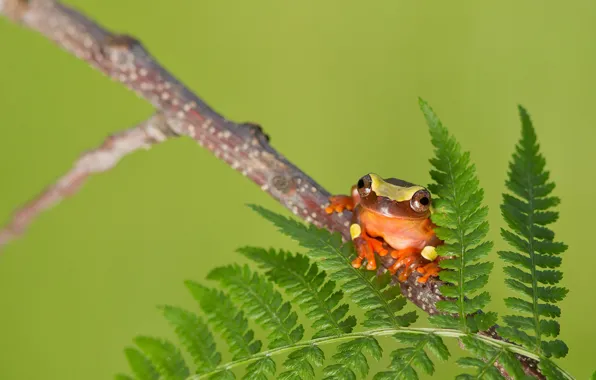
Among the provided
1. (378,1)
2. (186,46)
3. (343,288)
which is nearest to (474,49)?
(378,1)

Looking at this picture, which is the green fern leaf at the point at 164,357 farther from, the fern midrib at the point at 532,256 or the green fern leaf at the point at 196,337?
the fern midrib at the point at 532,256

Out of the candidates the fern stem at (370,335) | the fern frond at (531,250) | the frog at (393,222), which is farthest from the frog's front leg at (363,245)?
the fern frond at (531,250)

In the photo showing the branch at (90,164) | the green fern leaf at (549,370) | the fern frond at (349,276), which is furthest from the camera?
the branch at (90,164)

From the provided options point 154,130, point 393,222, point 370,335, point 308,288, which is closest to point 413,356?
point 370,335

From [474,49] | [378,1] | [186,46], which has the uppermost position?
[186,46]

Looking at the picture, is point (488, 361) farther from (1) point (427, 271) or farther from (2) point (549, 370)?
(1) point (427, 271)

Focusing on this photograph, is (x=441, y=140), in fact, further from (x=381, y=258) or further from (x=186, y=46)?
(x=186, y=46)
